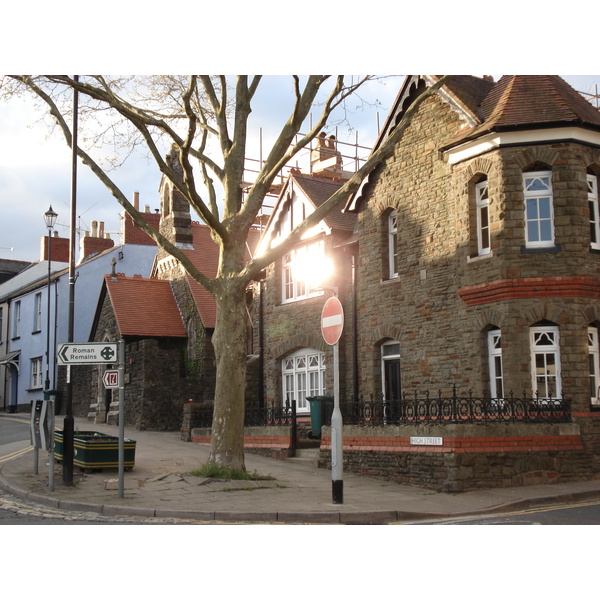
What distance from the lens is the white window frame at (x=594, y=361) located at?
1739 centimetres

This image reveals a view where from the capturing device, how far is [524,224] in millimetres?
17797

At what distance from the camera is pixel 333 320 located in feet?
40.7

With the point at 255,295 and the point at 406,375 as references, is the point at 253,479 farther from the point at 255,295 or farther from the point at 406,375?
the point at 255,295

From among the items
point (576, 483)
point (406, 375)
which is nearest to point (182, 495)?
point (576, 483)

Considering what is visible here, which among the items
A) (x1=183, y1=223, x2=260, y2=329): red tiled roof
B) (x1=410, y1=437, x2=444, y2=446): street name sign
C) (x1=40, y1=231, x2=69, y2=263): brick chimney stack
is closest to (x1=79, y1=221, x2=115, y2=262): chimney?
(x1=40, y1=231, x2=69, y2=263): brick chimney stack

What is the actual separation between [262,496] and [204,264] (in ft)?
73.2

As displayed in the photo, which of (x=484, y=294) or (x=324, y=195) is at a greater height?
(x=324, y=195)

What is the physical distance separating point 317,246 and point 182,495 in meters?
14.0

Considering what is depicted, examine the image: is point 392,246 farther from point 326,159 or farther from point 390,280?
point 326,159

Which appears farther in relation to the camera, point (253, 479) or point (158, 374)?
point (158, 374)

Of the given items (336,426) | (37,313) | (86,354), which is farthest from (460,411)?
(37,313)

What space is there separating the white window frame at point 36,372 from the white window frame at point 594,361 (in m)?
30.6

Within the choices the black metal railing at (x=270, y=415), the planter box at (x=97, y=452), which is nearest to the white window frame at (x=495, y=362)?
the black metal railing at (x=270, y=415)

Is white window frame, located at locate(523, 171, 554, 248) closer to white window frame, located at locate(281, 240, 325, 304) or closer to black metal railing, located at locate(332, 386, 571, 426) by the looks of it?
black metal railing, located at locate(332, 386, 571, 426)
